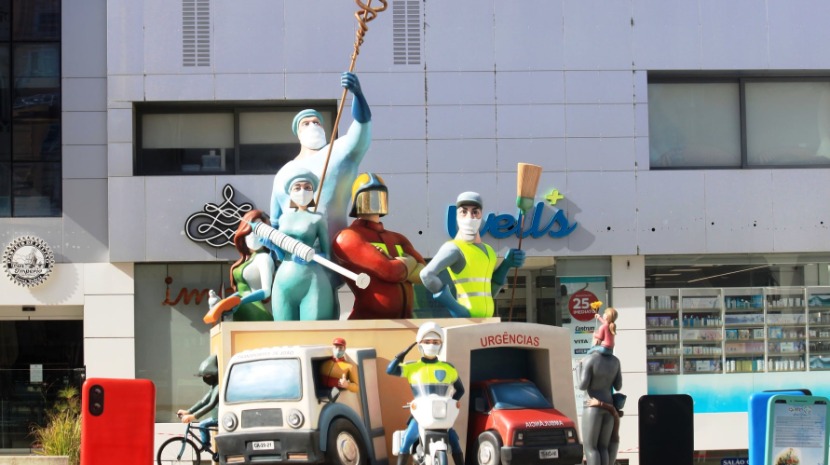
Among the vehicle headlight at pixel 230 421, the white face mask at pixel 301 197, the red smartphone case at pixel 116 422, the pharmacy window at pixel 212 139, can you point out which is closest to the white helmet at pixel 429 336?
the vehicle headlight at pixel 230 421

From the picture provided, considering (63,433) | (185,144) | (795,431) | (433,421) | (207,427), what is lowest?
(63,433)

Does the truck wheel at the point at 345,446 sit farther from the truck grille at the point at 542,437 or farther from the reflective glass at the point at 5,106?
the reflective glass at the point at 5,106

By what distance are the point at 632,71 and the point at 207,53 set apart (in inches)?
283

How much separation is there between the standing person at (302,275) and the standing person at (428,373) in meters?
1.52

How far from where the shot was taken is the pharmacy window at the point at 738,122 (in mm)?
23047

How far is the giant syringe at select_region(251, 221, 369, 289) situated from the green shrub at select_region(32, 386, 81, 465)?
7.83 meters

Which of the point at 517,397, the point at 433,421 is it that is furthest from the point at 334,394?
the point at 517,397

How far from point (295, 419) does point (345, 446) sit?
1.80 feet

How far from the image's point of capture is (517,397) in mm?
12438

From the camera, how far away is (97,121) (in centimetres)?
2234

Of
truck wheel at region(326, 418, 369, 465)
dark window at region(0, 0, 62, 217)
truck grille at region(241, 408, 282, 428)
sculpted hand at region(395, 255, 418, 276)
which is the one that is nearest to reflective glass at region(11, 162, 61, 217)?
dark window at region(0, 0, 62, 217)

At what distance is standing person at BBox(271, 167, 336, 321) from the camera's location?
13461 mm

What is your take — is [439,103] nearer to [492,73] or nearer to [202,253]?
[492,73]

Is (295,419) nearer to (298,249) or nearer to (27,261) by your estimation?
(298,249)
